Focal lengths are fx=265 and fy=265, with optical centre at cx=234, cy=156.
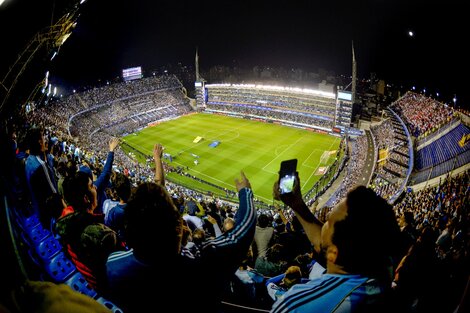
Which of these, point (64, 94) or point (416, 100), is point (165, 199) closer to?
point (416, 100)

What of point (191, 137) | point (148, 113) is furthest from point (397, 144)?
point (148, 113)

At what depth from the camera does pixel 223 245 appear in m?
2.09

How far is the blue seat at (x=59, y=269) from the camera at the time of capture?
225 cm

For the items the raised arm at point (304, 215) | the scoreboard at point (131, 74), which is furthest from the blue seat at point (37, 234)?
the scoreboard at point (131, 74)

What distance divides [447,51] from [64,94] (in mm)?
73108

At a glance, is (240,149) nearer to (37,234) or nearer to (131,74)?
(37,234)

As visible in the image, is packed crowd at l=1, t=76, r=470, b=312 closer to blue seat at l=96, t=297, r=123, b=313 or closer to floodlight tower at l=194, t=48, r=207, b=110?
blue seat at l=96, t=297, r=123, b=313

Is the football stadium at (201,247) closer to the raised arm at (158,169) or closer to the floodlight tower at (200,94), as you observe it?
the raised arm at (158,169)

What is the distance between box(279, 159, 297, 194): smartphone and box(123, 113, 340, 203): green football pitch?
80.8ft

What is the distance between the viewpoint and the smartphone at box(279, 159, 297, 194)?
3.24m

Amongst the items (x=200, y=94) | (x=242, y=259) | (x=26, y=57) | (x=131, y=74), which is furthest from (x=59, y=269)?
(x=131, y=74)

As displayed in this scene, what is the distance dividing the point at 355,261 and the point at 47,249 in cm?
278

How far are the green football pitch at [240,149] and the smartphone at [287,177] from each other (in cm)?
2461

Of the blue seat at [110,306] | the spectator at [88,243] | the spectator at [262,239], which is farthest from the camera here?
the spectator at [262,239]
